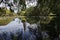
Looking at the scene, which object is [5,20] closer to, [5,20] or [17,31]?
[5,20]

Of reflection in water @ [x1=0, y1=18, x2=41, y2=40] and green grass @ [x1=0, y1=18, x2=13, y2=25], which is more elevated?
green grass @ [x1=0, y1=18, x2=13, y2=25]

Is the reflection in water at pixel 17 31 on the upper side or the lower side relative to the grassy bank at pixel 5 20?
lower

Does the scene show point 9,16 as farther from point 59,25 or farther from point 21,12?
point 59,25

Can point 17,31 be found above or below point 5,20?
below

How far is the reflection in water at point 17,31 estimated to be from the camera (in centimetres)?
201

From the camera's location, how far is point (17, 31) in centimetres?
205

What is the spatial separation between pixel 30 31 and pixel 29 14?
222 mm

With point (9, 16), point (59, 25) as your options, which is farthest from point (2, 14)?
point (59, 25)

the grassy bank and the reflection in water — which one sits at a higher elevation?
the grassy bank

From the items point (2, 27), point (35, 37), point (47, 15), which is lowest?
point (35, 37)

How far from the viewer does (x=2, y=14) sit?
7.04 feet

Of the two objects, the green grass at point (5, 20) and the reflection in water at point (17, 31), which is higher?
the green grass at point (5, 20)

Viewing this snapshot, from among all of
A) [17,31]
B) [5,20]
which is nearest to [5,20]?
[5,20]

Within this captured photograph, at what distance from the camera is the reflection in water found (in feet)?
6.61
